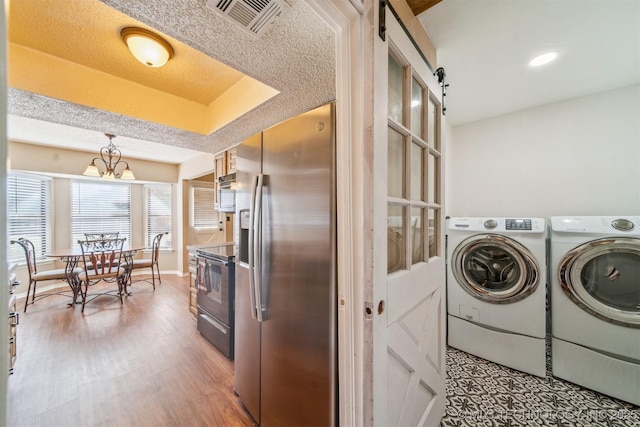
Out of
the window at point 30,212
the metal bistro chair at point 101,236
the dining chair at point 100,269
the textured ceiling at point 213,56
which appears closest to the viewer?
the textured ceiling at point 213,56

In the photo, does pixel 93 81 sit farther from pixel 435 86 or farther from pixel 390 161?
pixel 435 86

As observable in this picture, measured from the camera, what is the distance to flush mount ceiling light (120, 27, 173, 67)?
152 cm

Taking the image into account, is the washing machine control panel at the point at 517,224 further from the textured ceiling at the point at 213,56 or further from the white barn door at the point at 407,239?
the textured ceiling at the point at 213,56

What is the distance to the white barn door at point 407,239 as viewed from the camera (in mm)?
875

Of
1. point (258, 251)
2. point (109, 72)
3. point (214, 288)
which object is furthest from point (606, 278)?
point (109, 72)

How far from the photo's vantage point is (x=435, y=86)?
136cm

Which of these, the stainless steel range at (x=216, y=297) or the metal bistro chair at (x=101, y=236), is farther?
the metal bistro chair at (x=101, y=236)

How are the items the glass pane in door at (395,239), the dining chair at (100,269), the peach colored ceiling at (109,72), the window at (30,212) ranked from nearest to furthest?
1. the glass pane in door at (395,239)
2. the peach colored ceiling at (109,72)
3. the dining chair at (100,269)
4. the window at (30,212)

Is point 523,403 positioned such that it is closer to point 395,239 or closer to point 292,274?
point 395,239

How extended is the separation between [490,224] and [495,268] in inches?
16.6

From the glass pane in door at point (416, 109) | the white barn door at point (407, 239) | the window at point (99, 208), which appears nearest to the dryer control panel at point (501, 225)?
the white barn door at point (407, 239)

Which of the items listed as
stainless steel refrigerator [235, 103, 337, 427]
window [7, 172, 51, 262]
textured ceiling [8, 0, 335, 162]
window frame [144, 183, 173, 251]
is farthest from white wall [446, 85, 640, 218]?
window [7, 172, 51, 262]

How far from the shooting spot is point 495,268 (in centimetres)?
215

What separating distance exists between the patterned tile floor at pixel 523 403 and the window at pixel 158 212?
577 centimetres
